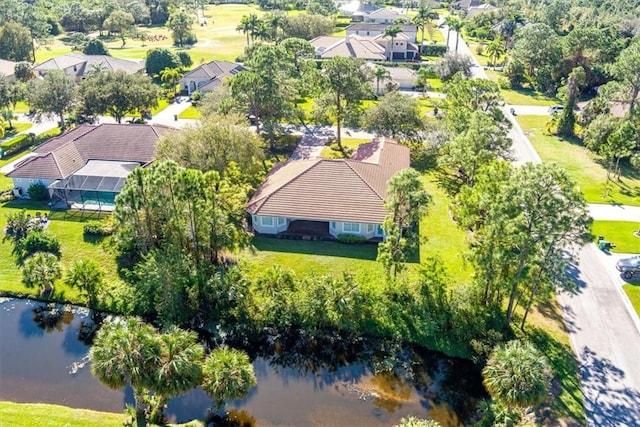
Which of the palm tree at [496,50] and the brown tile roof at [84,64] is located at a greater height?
the palm tree at [496,50]

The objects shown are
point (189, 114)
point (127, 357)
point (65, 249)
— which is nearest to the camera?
point (127, 357)

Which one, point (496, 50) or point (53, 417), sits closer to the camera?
point (53, 417)

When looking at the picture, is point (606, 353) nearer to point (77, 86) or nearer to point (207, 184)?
point (207, 184)

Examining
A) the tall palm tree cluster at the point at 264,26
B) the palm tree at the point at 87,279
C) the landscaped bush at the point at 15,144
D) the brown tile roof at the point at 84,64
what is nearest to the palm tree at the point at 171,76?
the brown tile roof at the point at 84,64

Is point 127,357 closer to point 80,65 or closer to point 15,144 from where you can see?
point 15,144

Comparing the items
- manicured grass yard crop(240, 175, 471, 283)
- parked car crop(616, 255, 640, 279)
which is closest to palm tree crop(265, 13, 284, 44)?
manicured grass yard crop(240, 175, 471, 283)

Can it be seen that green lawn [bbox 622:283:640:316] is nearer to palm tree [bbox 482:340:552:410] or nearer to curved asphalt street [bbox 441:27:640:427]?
curved asphalt street [bbox 441:27:640:427]

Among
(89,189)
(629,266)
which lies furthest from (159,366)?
(629,266)

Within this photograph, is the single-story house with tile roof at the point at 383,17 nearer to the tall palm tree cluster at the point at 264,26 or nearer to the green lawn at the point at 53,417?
the tall palm tree cluster at the point at 264,26
